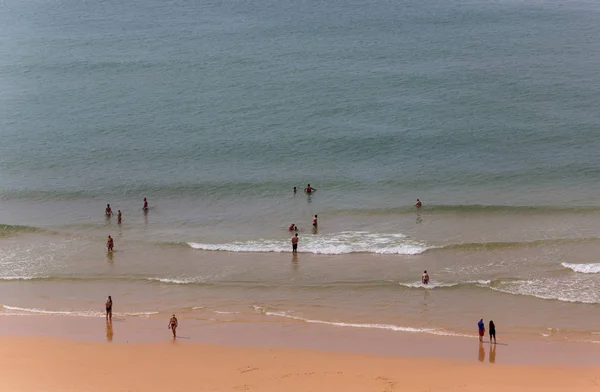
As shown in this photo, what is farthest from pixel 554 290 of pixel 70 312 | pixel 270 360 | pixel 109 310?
pixel 70 312

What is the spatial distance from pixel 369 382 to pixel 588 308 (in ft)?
37.4

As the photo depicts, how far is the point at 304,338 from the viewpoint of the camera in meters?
27.7

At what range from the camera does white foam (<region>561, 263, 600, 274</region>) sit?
3366 centimetres

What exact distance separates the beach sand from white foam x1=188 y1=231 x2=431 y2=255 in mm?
11878

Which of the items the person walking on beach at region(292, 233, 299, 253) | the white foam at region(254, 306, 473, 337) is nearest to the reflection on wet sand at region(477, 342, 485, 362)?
the white foam at region(254, 306, 473, 337)

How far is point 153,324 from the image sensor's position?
2941cm

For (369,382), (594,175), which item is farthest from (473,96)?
(369,382)

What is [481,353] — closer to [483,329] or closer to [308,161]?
[483,329]

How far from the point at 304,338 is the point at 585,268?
47.2 feet

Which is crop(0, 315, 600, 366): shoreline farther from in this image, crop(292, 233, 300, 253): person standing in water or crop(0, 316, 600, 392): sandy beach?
crop(292, 233, 300, 253): person standing in water

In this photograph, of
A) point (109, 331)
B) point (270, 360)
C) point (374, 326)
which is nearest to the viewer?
point (270, 360)

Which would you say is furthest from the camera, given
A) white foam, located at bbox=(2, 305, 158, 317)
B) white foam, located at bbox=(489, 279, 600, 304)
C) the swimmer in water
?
the swimmer in water

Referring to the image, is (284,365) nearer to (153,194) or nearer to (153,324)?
(153,324)

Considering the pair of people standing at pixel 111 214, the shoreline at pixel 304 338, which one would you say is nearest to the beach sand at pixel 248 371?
the shoreline at pixel 304 338
